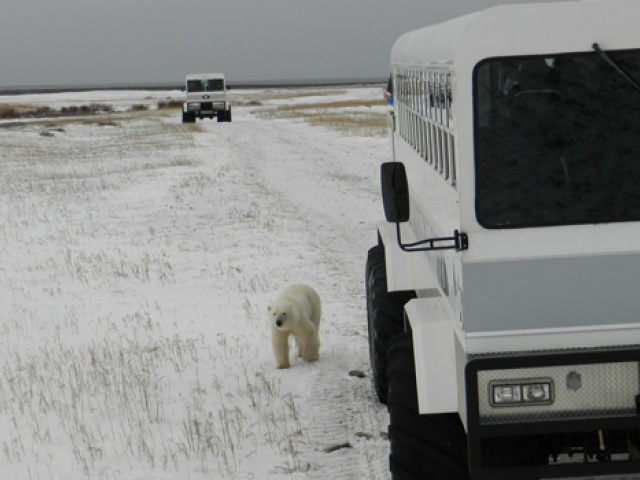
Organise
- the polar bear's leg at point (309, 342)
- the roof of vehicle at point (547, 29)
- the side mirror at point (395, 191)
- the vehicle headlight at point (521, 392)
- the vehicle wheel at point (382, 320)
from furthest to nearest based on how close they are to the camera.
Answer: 1. the polar bear's leg at point (309, 342)
2. the vehicle wheel at point (382, 320)
3. the side mirror at point (395, 191)
4. the vehicle headlight at point (521, 392)
5. the roof of vehicle at point (547, 29)

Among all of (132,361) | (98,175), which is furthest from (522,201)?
(98,175)

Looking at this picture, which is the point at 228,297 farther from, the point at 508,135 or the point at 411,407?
the point at 508,135

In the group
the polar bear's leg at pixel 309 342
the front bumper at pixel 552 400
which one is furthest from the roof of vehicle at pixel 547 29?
the polar bear's leg at pixel 309 342

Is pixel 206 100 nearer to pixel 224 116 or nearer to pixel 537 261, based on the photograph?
pixel 224 116

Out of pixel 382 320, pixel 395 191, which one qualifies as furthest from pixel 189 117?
pixel 395 191

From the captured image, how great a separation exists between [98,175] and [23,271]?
11803mm

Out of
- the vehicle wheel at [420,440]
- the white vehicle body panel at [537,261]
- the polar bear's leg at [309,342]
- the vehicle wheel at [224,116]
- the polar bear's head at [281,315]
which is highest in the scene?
the white vehicle body panel at [537,261]

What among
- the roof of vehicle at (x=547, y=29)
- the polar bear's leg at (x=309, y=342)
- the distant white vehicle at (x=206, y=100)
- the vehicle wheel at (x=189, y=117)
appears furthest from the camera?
the vehicle wheel at (x=189, y=117)

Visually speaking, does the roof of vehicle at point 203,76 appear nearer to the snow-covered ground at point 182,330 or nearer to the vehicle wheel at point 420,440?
the snow-covered ground at point 182,330

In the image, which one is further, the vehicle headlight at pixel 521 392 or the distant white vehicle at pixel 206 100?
the distant white vehicle at pixel 206 100

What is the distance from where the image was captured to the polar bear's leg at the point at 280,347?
7.33 metres

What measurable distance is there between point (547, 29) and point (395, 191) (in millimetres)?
883

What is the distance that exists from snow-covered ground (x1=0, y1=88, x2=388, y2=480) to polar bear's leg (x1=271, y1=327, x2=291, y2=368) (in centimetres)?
11

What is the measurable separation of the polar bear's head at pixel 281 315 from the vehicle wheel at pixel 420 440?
299 centimetres
